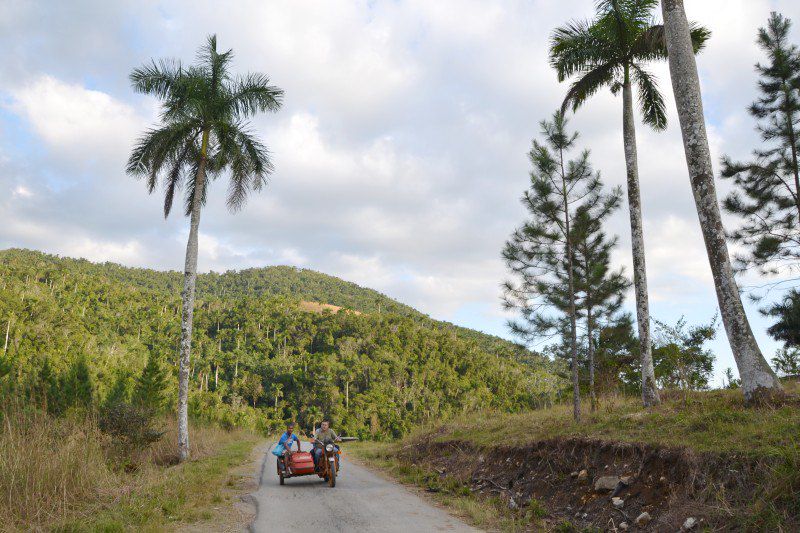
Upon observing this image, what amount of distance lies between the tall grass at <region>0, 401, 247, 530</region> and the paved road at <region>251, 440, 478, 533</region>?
2.33m

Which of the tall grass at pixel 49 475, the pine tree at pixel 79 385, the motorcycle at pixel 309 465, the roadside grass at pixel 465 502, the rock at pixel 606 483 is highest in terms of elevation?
the pine tree at pixel 79 385

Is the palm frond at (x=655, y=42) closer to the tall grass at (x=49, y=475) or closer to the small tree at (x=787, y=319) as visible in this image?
the small tree at (x=787, y=319)

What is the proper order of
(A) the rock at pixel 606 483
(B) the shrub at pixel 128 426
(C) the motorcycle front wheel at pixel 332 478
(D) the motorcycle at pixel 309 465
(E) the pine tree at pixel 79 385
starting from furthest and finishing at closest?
(E) the pine tree at pixel 79 385 < (B) the shrub at pixel 128 426 < (D) the motorcycle at pixel 309 465 < (C) the motorcycle front wheel at pixel 332 478 < (A) the rock at pixel 606 483

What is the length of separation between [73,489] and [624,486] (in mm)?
8204

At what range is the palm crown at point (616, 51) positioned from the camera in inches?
542

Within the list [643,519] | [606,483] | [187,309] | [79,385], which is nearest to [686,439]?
[606,483]

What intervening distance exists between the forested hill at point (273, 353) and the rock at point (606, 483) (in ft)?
195

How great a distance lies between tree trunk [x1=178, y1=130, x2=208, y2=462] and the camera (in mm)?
15781

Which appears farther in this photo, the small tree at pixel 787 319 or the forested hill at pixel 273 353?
the forested hill at pixel 273 353

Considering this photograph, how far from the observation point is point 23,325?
83375 millimetres

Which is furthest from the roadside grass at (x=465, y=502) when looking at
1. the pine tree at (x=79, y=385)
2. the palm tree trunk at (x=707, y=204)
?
the pine tree at (x=79, y=385)

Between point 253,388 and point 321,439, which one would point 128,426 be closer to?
point 321,439

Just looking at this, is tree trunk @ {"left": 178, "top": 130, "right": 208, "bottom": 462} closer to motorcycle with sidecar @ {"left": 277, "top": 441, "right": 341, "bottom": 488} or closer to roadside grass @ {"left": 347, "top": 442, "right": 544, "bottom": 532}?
motorcycle with sidecar @ {"left": 277, "top": 441, "right": 341, "bottom": 488}

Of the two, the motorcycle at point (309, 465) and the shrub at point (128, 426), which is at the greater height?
the shrub at point (128, 426)
